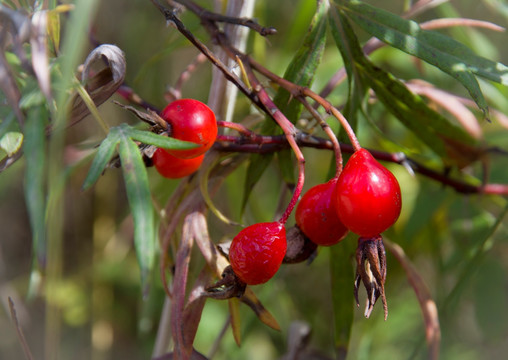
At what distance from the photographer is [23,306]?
113 cm

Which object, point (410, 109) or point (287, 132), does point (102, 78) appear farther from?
point (410, 109)

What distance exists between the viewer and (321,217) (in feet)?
1.57

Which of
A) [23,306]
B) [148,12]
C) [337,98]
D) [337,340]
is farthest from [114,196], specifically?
[337,340]

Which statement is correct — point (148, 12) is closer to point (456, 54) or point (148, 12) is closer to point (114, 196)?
point (114, 196)

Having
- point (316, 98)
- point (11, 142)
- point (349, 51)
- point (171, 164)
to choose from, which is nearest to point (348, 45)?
point (349, 51)

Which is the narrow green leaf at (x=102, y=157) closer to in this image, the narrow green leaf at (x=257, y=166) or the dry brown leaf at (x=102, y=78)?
the dry brown leaf at (x=102, y=78)

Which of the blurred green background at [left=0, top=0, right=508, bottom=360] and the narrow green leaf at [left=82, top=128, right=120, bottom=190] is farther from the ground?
the narrow green leaf at [left=82, top=128, right=120, bottom=190]

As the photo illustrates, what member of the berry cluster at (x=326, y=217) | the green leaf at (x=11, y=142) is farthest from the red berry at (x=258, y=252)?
the green leaf at (x=11, y=142)

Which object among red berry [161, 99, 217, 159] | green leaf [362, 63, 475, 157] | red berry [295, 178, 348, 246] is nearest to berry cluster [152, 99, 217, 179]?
red berry [161, 99, 217, 159]

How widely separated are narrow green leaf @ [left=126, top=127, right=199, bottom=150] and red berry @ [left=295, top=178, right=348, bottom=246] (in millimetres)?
124

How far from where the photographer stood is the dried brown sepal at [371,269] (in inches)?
17.5

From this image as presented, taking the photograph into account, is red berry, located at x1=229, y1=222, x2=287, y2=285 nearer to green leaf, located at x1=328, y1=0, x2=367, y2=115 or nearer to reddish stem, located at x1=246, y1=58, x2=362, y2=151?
reddish stem, located at x1=246, y1=58, x2=362, y2=151

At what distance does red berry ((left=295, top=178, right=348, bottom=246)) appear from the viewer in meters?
0.48

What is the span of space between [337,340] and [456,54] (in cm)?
34
